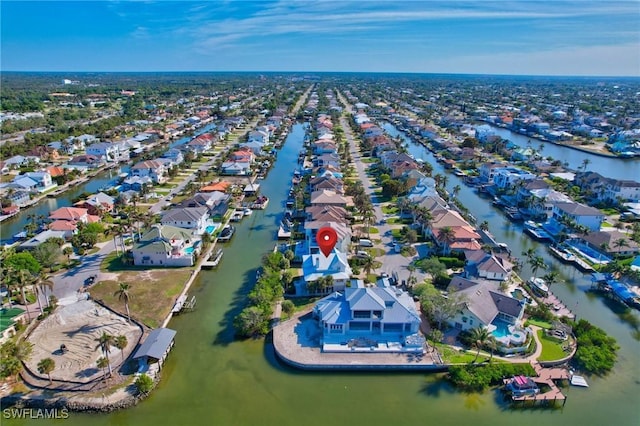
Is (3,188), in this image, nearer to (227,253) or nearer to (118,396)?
(227,253)

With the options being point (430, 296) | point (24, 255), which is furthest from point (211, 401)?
point (24, 255)

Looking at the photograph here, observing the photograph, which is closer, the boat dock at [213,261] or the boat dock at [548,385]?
the boat dock at [548,385]

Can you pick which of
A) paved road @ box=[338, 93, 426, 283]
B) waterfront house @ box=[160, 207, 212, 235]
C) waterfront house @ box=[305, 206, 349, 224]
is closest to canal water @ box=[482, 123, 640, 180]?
paved road @ box=[338, 93, 426, 283]

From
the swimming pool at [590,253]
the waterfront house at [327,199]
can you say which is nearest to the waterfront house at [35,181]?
the waterfront house at [327,199]

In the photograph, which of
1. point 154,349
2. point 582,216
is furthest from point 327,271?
point 582,216

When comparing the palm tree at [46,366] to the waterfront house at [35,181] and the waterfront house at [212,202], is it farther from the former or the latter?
the waterfront house at [35,181]

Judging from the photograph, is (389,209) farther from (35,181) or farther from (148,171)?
(35,181)

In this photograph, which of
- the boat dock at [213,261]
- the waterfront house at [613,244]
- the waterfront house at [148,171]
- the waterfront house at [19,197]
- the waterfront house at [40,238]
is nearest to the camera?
the boat dock at [213,261]
